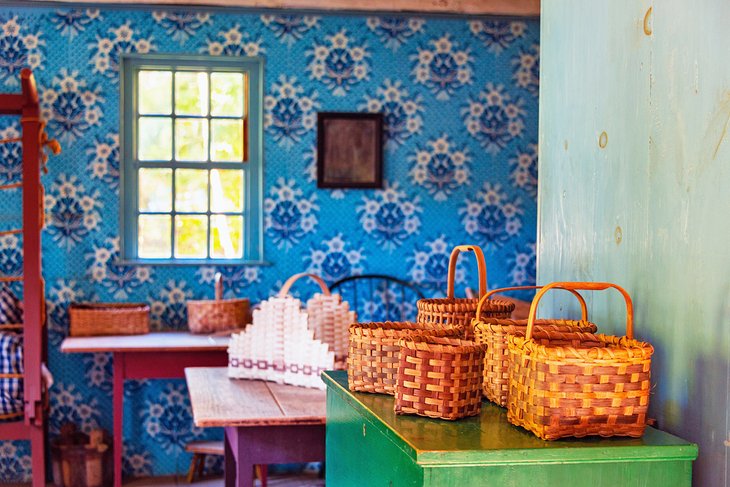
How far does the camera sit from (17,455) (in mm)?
5637

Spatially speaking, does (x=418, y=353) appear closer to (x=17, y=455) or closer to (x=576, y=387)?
(x=576, y=387)

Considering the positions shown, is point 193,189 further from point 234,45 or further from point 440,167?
point 440,167

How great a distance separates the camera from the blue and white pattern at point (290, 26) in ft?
19.4

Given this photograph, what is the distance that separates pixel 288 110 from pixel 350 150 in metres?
0.48

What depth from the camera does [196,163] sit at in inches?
234

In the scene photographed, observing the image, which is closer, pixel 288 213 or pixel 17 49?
pixel 17 49

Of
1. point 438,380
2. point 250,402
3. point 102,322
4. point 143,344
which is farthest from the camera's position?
point 102,322

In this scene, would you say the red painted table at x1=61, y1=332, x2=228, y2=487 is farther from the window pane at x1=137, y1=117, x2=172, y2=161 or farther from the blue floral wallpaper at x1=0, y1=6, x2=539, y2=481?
the window pane at x1=137, y1=117, x2=172, y2=161

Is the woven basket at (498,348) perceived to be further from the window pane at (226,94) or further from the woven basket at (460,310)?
the window pane at (226,94)

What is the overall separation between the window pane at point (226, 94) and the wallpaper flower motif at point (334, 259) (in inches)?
40.1

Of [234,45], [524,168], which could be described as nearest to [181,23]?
[234,45]

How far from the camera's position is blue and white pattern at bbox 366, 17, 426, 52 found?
6.01 meters

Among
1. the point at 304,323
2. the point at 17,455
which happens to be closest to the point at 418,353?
the point at 304,323

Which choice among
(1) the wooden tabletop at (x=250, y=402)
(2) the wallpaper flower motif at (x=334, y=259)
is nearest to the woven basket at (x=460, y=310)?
(1) the wooden tabletop at (x=250, y=402)
